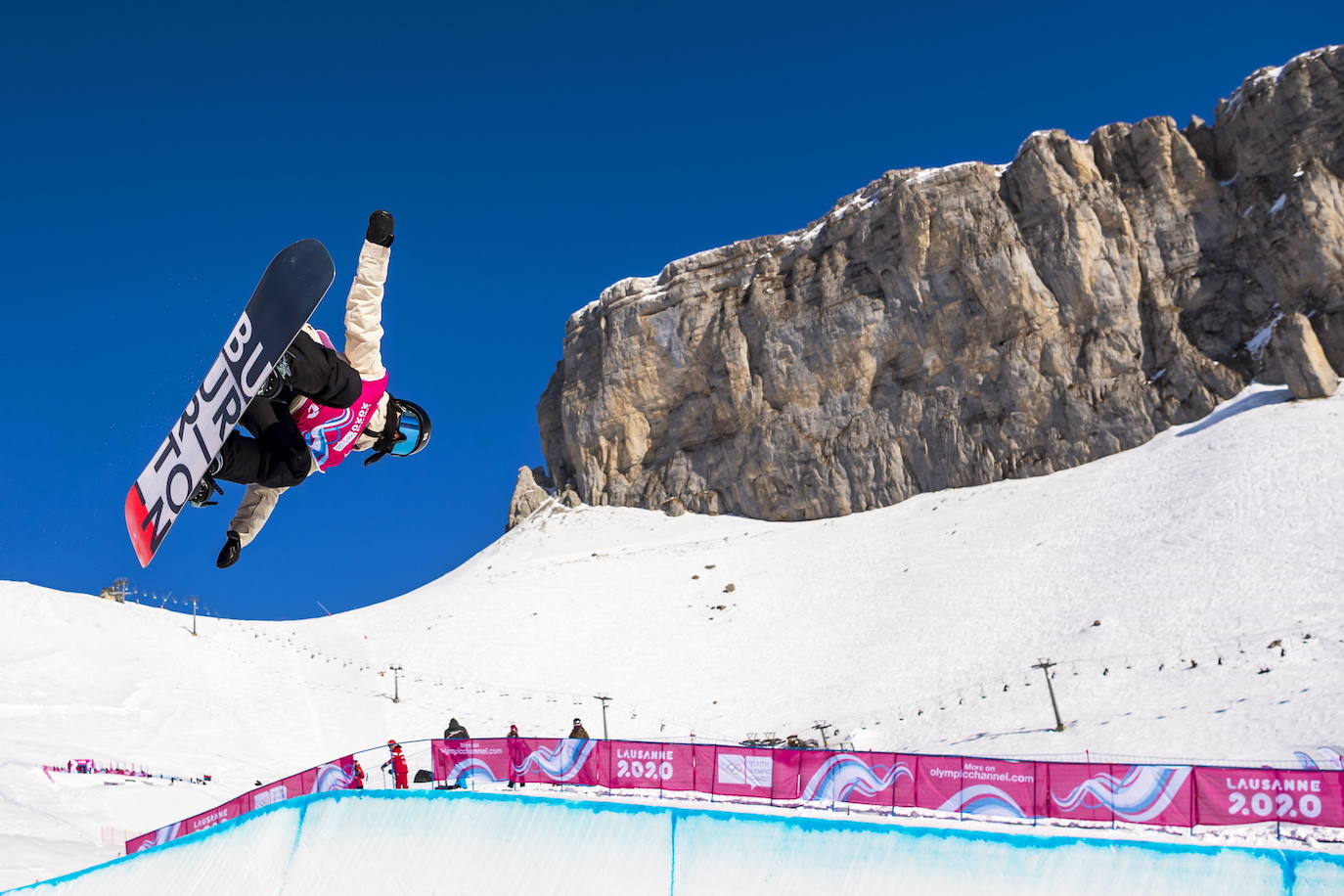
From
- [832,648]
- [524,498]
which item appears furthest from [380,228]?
[524,498]

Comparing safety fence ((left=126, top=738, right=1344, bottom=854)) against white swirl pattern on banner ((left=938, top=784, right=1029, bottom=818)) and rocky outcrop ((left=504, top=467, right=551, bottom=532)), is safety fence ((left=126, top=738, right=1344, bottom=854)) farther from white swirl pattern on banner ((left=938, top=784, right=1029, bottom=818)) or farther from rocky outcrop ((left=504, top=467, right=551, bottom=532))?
rocky outcrop ((left=504, top=467, right=551, bottom=532))

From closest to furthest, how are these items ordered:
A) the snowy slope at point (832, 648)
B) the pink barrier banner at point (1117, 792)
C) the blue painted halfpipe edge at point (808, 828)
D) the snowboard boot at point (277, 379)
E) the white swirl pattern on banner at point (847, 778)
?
1. the snowboard boot at point (277, 379)
2. the blue painted halfpipe edge at point (808, 828)
3. the pink barrier banner at point (1117, 792)
4. the white swirl pattern on banner at point (847, 778)
5. the snowy slope at point (832, 648)

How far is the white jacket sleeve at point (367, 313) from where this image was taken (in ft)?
22.4

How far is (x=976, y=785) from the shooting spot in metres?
16.0

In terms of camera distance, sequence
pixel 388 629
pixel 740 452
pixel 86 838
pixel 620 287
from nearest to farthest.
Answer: pixel 86 838, pixel 388 629, pixel 740 452, pixel 620 287

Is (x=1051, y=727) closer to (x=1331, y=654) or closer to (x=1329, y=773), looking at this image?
(x=1331, y=654)

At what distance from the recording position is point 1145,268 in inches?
2955

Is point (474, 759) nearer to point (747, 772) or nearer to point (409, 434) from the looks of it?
point (747, 772)

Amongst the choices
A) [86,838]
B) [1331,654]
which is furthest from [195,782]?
[1331,654]

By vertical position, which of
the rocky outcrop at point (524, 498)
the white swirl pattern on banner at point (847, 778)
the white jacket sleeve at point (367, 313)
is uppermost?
the rocky outcrop at point (524, 498)

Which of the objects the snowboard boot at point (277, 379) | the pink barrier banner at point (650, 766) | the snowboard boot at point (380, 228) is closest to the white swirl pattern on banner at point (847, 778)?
the pink barrier banner at point (650, 766)

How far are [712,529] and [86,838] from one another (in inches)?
2162

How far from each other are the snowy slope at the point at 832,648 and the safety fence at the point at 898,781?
5357 millimetres

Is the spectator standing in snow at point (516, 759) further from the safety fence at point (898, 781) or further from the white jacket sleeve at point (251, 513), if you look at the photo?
the white jacket sleeve at point (251, 513)
